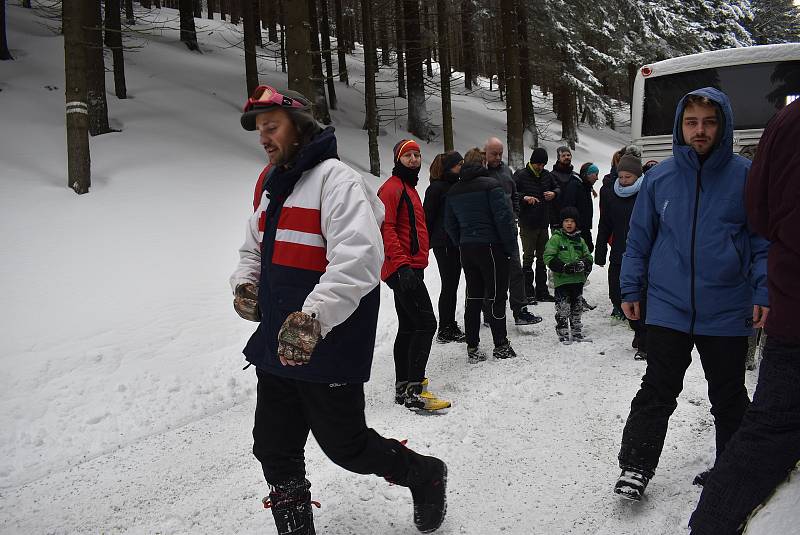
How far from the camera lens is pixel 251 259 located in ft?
9.91

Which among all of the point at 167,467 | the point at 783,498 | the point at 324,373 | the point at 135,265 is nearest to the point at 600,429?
the point at 783,498

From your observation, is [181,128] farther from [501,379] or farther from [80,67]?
[501,379]

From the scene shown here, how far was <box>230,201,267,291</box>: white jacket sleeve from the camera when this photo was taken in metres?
2.97

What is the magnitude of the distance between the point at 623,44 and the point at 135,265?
21366 mm

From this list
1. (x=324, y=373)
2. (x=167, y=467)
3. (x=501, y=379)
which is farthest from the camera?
(x=501, y=379)

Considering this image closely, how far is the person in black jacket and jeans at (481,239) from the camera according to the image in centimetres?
602

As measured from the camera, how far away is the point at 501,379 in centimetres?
553

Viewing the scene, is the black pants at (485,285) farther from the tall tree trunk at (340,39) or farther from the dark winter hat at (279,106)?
the tall tree trunk at (340,39)

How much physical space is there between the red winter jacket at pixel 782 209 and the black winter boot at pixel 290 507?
2067 millimetres

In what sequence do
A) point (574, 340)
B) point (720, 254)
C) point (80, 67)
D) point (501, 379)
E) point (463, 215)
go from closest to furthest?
point (720, 254) → point (501, 379) → point (463, 215) → point (574, 340) → point (80, 67)

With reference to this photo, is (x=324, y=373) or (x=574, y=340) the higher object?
(x=324, y=373)

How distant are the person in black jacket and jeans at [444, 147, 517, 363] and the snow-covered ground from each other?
0.40 m

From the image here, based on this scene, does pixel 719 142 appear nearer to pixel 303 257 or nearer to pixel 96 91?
pixel 303 257

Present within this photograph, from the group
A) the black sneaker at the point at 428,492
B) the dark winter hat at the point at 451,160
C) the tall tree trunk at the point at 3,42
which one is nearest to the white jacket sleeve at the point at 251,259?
the black sneaker at the point at 428,492
